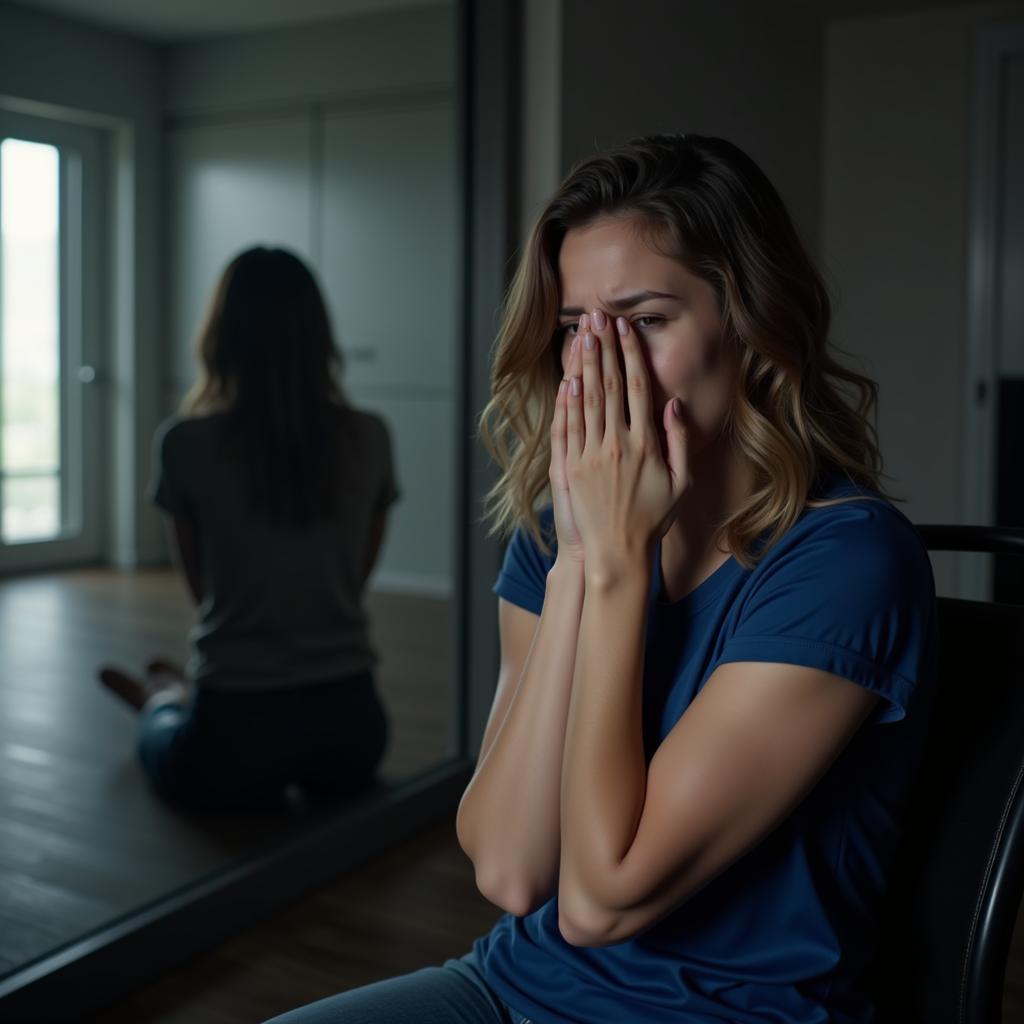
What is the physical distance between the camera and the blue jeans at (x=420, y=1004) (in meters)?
0.96

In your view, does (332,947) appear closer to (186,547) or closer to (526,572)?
(186,547)

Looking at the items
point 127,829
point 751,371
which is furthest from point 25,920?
point 751,371

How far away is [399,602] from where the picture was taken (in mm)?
3900

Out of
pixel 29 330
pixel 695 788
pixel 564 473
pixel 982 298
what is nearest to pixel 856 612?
pixel 695 788

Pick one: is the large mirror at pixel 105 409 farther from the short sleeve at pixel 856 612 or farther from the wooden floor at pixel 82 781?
the short sleeve at pixel 856 612

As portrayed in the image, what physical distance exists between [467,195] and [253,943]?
1603mm

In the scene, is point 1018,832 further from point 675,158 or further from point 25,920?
point 25,920

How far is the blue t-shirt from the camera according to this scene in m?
0.89

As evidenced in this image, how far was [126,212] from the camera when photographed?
240 centimetres

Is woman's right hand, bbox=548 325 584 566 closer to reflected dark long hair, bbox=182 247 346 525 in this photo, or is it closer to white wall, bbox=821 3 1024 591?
reflected dark long hair, bbox=182 247 346 525

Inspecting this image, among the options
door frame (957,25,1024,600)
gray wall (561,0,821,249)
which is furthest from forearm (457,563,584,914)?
door frame (957,25,1024,600)

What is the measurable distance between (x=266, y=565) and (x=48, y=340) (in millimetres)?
628

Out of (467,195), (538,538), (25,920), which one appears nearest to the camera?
(538,538)

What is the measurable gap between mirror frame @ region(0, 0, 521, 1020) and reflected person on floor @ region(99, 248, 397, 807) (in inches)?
6.6
